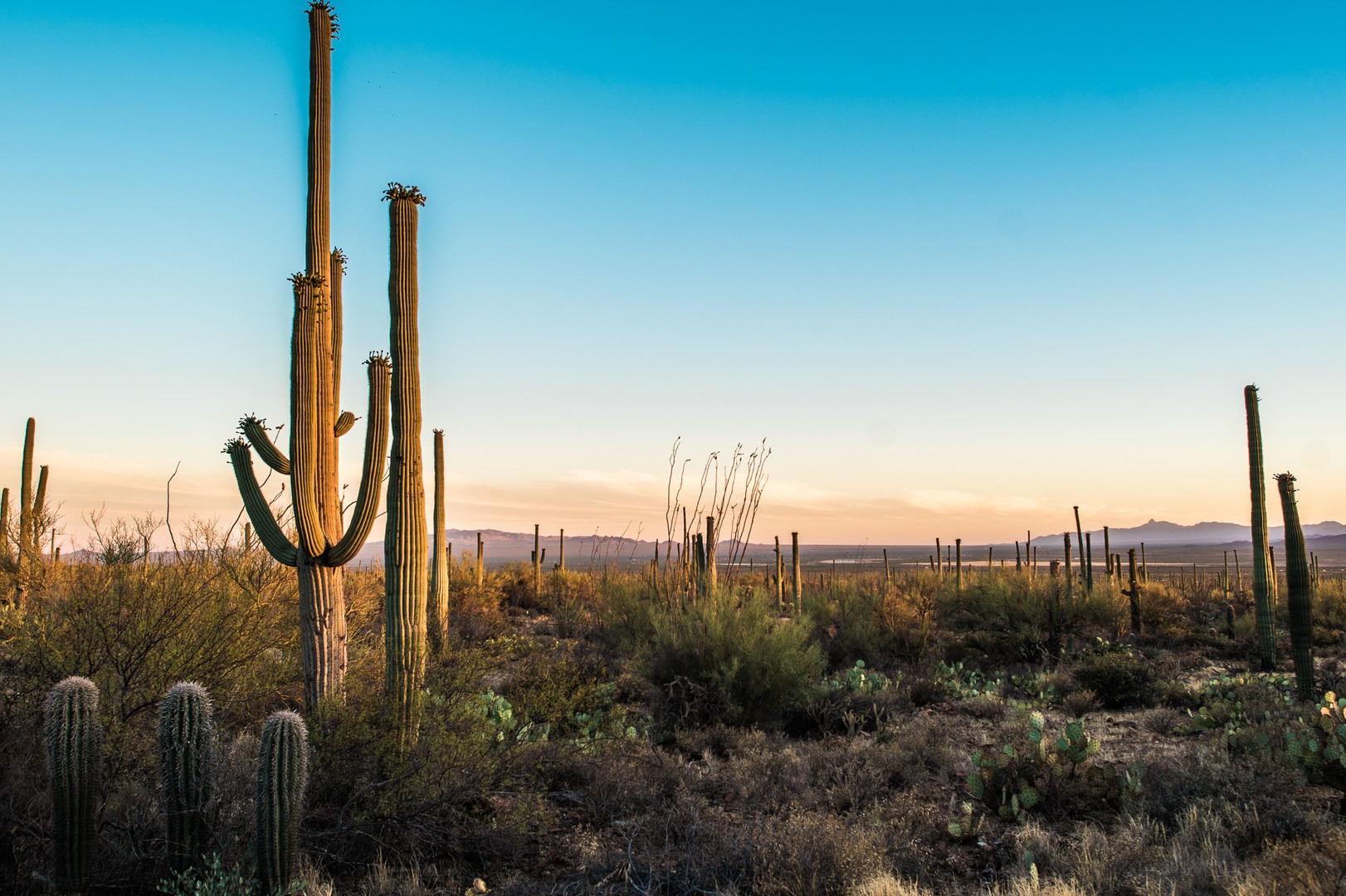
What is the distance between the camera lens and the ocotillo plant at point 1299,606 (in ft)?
37.5

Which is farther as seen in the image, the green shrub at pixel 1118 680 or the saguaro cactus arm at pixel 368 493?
the green shrub at pixel 1118 680

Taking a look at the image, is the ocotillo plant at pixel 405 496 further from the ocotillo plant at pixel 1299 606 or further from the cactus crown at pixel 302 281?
the ocotillo plant at pixel 1299 606

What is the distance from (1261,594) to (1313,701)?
11.4 feet

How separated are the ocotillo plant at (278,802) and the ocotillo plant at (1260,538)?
14.8 meters

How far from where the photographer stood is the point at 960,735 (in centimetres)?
986

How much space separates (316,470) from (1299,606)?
12.7 metres

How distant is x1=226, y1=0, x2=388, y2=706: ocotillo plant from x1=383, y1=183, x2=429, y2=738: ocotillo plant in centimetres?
32

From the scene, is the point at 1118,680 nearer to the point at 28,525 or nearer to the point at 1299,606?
the point at 1299,606

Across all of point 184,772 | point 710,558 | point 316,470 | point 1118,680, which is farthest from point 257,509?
point 1118,680

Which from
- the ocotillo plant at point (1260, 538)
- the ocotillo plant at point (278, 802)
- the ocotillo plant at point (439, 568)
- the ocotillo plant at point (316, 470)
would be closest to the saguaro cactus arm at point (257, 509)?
the ocotillo plant at point (316, 470)

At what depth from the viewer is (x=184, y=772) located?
4961mm

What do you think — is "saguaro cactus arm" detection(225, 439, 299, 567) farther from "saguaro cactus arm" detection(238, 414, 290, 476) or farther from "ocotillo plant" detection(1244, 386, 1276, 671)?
"ocotillo plant" detection(1244, 386, 1276, 671)

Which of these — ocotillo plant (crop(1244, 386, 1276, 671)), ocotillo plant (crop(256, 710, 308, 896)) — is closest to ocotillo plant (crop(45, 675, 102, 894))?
ocotillo plant (crop(256, 710, 308, 896))

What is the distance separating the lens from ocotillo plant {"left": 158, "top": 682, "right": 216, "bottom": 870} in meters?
4.93
